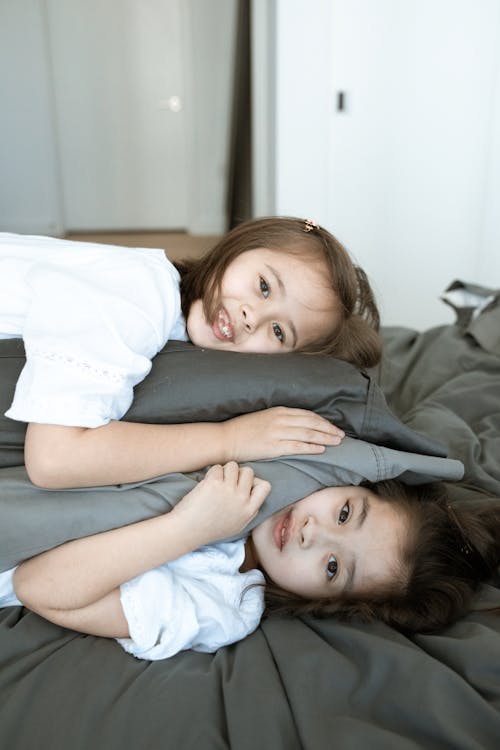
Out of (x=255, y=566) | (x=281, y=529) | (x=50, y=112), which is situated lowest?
(x=255, y=566)

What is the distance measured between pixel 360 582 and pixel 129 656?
15.1 inches

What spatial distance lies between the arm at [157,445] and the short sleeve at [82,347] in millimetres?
30

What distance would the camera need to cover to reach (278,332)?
1262 mm

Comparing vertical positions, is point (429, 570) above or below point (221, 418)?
below

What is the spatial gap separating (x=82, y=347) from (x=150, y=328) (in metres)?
0.14

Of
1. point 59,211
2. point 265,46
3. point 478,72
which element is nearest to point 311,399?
point 478,72

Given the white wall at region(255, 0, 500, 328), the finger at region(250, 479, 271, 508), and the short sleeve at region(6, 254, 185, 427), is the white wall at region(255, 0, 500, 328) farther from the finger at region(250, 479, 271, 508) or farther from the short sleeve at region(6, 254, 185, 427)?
the finger at region(250, 479, 271, 508)

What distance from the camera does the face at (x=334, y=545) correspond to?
106 centimetres

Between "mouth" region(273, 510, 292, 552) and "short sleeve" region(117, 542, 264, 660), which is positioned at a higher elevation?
"mouth" region(273, 510, 292, 552)

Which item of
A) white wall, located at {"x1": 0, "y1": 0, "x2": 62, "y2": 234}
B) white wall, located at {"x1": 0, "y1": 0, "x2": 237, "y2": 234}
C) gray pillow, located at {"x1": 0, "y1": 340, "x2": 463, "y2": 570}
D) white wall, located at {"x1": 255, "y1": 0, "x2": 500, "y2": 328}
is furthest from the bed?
white wall, located at {"x1": 0, "y1": 0, "x2": 62, "y2": 234}

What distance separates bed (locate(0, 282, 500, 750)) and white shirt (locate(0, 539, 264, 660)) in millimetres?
21

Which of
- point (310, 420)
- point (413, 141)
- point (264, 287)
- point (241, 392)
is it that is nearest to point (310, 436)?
point (310, 420)

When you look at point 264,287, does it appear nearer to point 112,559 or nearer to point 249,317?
point 249,317

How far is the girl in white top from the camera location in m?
0.93
